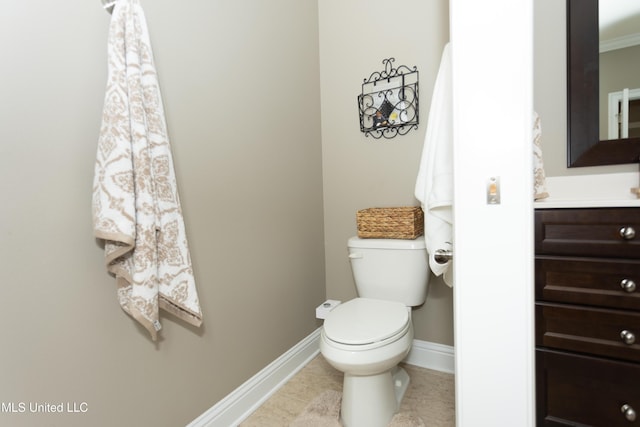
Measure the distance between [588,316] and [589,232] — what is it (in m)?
0.26

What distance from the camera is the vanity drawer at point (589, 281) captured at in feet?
3.15

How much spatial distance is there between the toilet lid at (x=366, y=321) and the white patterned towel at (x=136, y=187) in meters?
0.60

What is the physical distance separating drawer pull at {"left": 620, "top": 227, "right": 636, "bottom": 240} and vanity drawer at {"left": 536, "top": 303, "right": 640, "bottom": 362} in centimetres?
22

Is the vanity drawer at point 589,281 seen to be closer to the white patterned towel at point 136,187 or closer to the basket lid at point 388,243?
the basket lid at point 388,243

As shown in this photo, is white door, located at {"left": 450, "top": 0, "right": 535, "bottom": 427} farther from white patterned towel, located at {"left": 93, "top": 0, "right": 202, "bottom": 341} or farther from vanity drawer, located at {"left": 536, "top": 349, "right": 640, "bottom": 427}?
white patterned towel, located at {"left": 93, "top": 0, "right": 202, "bottom": 341}

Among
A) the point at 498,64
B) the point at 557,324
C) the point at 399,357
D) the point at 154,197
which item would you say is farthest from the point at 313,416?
the point at 498,64

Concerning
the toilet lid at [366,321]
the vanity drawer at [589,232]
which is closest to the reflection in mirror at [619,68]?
the vanity drawer at [589,232]

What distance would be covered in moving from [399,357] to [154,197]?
109cm

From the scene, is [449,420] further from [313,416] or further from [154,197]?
[154,197]

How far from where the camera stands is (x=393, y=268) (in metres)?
1.60

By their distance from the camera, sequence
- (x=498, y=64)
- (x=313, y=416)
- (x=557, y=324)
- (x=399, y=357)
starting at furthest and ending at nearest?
(x=313, y=416) → (x=399, y=357) → (x=557, y=324) → (x=498, y=64)

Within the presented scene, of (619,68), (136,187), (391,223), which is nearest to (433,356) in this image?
(391,223)

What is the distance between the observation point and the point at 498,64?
0.73 m

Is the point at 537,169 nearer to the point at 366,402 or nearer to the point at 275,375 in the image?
the point at 366,402
